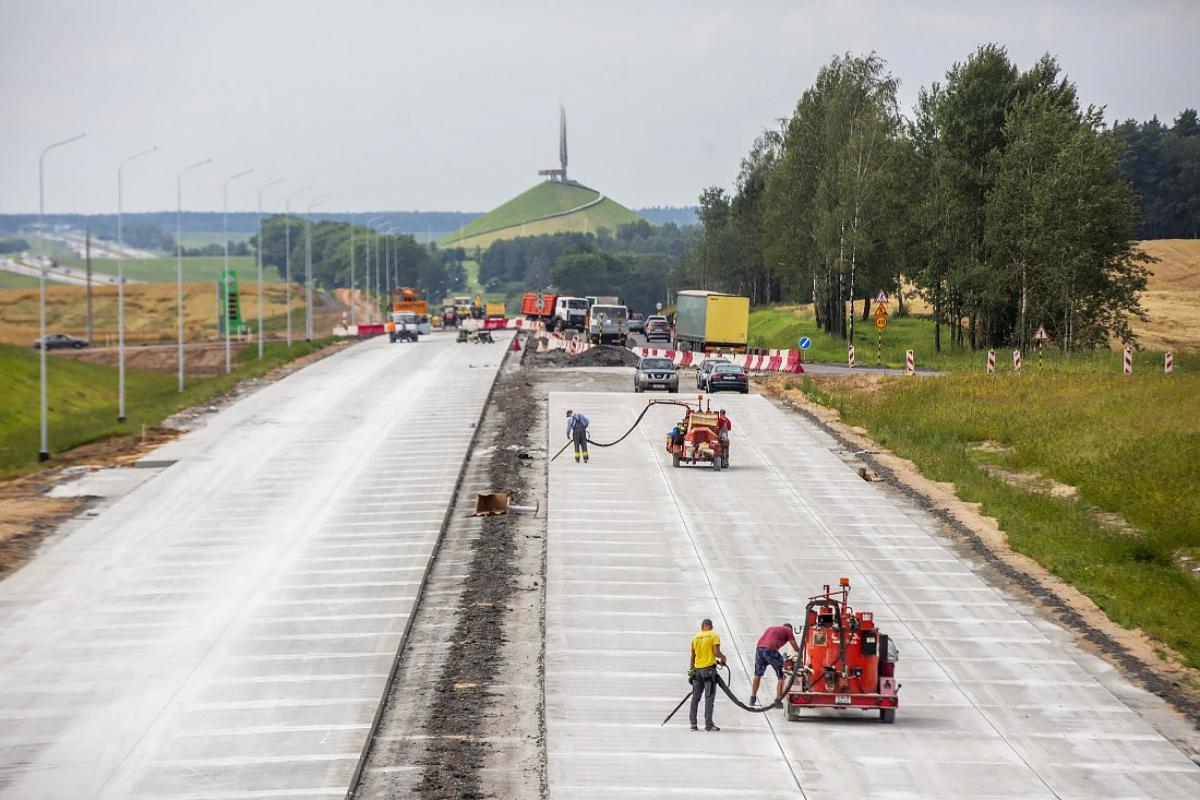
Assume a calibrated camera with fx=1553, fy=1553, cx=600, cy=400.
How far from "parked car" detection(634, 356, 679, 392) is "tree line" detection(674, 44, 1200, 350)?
21.7m

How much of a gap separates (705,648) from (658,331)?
103m

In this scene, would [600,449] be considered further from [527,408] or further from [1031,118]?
[1031,118]

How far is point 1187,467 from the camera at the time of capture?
4428 cm

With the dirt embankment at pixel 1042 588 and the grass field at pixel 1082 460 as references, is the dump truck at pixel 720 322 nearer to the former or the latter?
the grass field at pixel 1082 460

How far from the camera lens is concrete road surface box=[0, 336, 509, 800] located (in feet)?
76.6

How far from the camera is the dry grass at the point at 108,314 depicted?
150125mm

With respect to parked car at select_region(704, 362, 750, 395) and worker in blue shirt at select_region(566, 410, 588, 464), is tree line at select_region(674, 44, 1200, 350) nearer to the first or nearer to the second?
parked car at select_region(704, 362, 750, 395)

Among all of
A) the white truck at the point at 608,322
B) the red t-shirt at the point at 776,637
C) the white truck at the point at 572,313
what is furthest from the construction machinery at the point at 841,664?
the white truck at the point at 572,313

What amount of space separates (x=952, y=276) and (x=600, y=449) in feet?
131

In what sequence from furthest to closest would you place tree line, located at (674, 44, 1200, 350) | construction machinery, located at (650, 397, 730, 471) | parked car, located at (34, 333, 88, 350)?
parked car, located at (34, 333, 88, 350)
tree line, located at (674, 44, 1200, 350)
construction machinery, located at (650, 397, 730, 471)

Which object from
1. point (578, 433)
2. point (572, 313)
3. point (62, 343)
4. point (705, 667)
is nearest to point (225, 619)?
point (705, 667)

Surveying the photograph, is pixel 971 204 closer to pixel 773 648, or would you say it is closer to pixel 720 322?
pixel 720 322

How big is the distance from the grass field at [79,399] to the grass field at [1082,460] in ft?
104

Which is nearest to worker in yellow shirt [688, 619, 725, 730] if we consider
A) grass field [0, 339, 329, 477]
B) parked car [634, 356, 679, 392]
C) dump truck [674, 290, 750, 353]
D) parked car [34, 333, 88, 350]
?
grass field [0, 339, 329, 477]
